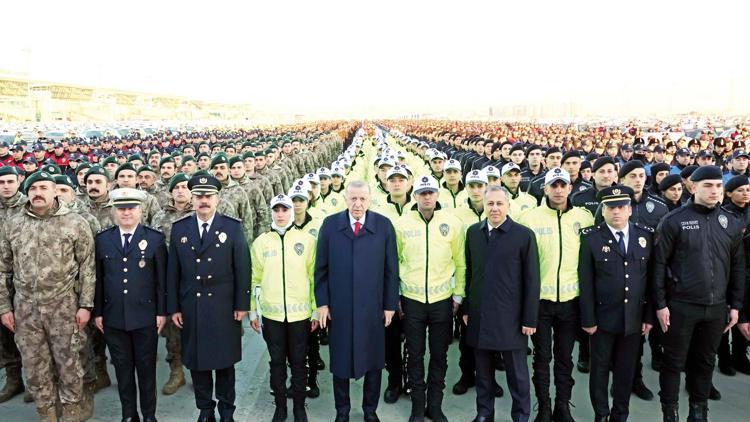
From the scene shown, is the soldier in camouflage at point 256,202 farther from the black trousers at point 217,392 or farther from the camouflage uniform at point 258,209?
the black trousers at point 217,392

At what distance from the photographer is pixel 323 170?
8352 mm

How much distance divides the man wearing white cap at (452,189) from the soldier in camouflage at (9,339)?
14.8 ft

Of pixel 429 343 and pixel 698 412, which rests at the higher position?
pixel 429 343

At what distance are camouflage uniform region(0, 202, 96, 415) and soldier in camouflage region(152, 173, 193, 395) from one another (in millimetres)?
893

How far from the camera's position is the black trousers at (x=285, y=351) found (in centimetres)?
427

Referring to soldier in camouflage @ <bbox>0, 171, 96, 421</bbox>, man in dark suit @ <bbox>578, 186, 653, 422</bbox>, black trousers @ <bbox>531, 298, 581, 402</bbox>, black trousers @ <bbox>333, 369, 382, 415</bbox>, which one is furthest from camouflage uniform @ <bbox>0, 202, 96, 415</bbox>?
man in dark suit @ <bbox>578, 186, 653, 422</bbox>

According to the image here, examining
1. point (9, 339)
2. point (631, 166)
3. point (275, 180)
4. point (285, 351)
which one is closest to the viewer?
point (285, 351)

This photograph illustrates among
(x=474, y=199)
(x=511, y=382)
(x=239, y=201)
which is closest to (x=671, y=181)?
(x=474, y=199)

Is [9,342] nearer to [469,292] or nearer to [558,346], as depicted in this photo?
[469,292]

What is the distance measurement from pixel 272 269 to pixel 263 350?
2.00 meters

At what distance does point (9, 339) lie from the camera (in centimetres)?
493

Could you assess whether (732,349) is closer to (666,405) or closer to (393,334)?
(666,405)

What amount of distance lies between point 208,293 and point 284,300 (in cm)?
62

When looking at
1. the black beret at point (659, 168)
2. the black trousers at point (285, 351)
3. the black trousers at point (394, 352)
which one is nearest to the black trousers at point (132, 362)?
the black trousers at point (285, 351)
